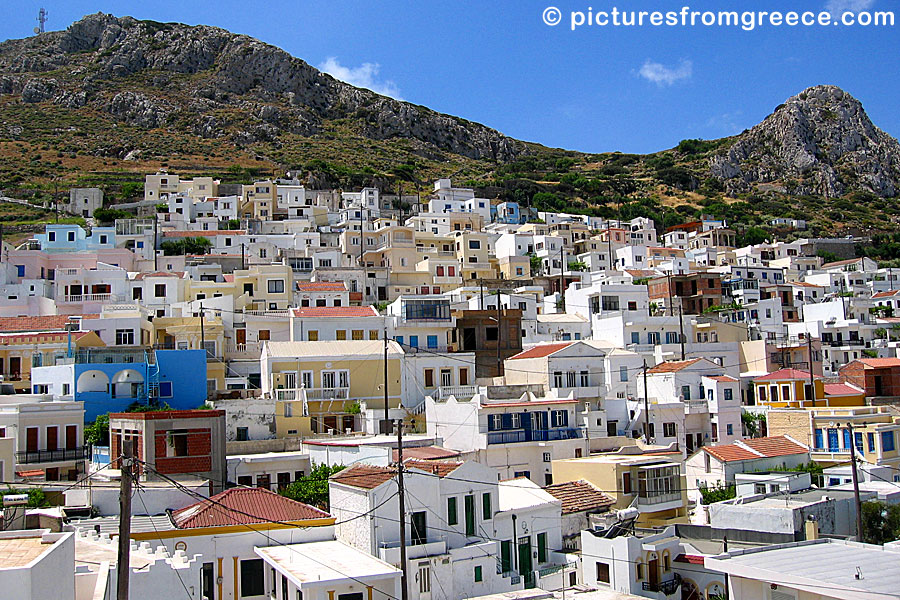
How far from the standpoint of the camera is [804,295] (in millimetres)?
81500

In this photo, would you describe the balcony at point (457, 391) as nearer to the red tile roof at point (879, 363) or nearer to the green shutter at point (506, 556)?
the green shutter at point (506, 556)

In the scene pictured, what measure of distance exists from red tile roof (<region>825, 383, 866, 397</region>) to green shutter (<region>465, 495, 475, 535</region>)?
3362cm

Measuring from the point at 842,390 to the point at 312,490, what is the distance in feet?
122

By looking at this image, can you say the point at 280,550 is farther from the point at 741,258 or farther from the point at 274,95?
the point at 274,95

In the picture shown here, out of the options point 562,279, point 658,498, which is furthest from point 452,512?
point 562,279

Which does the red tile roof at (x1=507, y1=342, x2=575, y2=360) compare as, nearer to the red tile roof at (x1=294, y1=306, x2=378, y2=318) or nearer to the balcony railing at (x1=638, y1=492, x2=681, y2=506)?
the red tile roof at (x1=294, y1=306, x2=378, y2=318)

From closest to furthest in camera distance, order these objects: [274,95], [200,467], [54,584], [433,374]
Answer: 1. [54,584]
2. [200,467]
3. [433,374]
4. [274,95]

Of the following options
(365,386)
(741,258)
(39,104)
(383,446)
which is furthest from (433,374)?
(39,104)

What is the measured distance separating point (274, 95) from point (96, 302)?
394 feet

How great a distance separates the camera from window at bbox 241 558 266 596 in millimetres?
26422

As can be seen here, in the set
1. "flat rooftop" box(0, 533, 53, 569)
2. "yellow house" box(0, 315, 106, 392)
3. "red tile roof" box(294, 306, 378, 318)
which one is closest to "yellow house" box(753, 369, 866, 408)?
"red tile roof" box(294, 306, 378, 318)

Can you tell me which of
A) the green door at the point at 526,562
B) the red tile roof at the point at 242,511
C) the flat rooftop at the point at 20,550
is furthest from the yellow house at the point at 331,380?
the flat rooftop at the point at 20,550

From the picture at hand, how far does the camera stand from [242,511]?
2742cm

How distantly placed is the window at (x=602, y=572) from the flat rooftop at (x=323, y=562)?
24.1 ft
